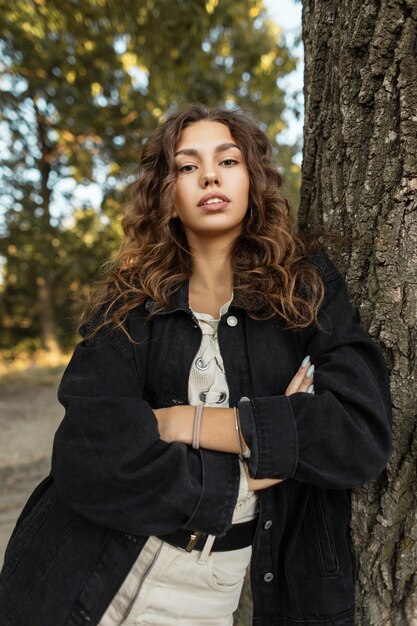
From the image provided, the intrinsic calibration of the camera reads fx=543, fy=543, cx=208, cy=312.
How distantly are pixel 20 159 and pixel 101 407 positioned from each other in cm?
895

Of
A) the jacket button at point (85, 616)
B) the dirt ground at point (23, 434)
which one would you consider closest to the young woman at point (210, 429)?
the jacket button at point (85, 616)

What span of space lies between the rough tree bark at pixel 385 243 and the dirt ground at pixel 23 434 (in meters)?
2.12

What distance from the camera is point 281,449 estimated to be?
1.44 m

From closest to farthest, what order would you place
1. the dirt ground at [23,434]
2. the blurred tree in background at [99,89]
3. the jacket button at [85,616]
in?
the jacket button at [85,616] → the dirt ground at [23,434] → the blurred tree in background at [99,89]

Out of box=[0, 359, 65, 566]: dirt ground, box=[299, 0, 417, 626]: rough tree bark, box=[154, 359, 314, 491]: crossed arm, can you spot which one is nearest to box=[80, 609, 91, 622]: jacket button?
box=[154, 359, 314, 491]: crossed arm

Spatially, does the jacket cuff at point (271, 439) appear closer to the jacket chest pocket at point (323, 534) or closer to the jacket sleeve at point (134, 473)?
the jacket sleeve at point (134, 473)

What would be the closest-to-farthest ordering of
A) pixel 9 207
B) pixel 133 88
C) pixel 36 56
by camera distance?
pixel 36 56 → pixel 133 88 → pixel 9 207

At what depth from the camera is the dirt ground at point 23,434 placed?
4.06m

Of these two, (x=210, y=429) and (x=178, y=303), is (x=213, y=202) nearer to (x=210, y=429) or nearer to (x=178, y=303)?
(x=178, y=303)

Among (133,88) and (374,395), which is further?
(133,88)

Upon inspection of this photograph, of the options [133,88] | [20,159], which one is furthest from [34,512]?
[20,159]

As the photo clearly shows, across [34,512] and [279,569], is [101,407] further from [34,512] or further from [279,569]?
[279,569]

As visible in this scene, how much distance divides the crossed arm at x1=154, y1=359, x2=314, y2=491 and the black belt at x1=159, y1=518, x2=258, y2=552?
21cm

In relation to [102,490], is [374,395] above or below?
above
